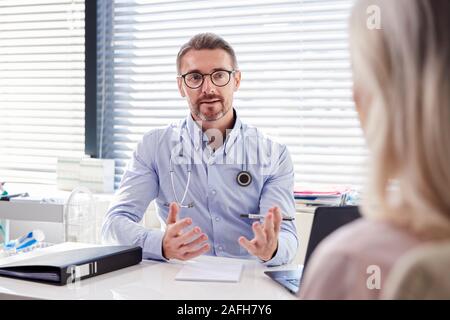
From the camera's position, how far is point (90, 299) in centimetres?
Result: 120

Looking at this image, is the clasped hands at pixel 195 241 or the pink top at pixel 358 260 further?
the clasped hands at pixel 195 241

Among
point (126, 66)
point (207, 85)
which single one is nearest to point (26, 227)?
point (126, 66)

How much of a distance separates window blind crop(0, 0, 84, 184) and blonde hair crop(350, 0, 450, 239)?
2.75 metres

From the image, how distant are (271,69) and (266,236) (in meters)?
1.47

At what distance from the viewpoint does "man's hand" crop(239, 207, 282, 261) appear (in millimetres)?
1371

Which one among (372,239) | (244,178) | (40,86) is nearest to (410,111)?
(372,239)

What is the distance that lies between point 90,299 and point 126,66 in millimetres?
2006

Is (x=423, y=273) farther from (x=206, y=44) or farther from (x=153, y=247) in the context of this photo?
(x=206, y=44)

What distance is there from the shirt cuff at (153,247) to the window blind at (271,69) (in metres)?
1.23

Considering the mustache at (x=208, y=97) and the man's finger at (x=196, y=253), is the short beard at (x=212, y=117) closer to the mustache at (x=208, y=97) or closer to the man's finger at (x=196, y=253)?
the mustache at (x=208, y=97)

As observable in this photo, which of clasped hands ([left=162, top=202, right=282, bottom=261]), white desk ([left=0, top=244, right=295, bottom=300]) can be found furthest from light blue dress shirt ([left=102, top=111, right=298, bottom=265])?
white desk ([left=0, top=244, right=295, bottom=300])

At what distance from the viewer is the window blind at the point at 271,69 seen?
2623 millimetres

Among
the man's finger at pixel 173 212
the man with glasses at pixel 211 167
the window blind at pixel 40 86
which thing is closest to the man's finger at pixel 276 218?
the man's finger at pixel 173 212

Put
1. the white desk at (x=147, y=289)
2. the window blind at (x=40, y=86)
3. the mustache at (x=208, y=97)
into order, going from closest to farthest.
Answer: the white desk at (x=147, y=289) < the mustache at (x=208, y=97) < the window blind at (x=40, y=86)
